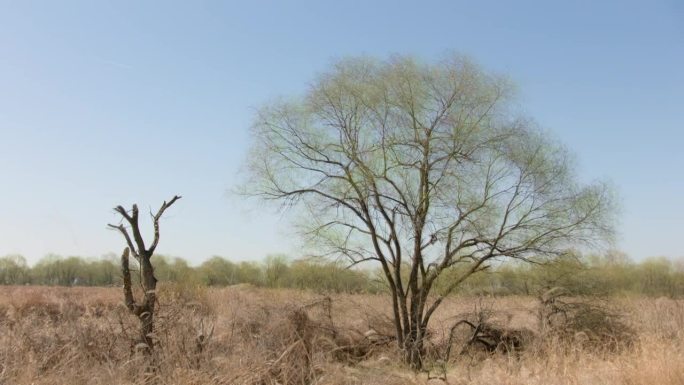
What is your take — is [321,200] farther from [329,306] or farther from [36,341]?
[36,341]

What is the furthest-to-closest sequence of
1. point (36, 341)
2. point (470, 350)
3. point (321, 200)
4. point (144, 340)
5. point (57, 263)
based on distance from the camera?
1. point (57, 263)
2. point (321, 200)
3. point (470, 350)
4. point (36, 341)
5. point (144, 340)

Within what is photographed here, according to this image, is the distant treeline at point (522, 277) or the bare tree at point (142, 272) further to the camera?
the distant treeline at point (522, 277)

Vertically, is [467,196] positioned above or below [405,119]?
below

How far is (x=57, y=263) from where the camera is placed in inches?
2376

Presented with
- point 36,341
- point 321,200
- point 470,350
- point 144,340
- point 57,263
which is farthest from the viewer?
point 57,263

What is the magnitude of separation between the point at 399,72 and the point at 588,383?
10.2 m

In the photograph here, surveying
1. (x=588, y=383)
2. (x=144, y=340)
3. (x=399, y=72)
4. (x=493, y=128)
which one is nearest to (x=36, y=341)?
(x=144, y=340)

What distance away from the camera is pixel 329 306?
56.3ft

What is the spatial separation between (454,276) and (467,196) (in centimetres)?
250

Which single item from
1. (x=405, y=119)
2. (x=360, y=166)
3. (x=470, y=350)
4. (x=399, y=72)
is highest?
(x=399, y=72)

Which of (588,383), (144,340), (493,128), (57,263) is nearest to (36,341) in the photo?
(144,340)

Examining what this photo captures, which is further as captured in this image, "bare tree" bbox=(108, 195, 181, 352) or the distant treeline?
the distant treeline

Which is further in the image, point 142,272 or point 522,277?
point 522,277

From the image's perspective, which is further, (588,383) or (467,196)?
(467,196)
